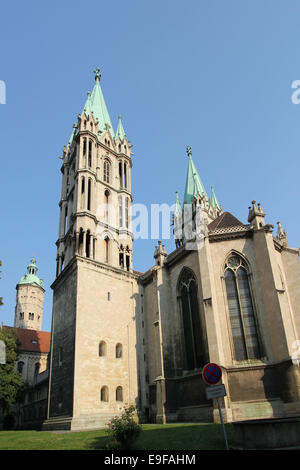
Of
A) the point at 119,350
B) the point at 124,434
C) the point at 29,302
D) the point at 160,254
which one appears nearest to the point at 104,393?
the point at 119,350

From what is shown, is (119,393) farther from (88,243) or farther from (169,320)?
(88,243)

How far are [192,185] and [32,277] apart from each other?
46604 millimetres

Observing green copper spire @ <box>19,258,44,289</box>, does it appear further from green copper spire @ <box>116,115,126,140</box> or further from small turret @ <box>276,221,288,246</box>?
small turret @ <box>276,221,288,246</box>

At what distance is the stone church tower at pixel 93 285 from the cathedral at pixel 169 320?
99mm

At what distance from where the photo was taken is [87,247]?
1255 inches

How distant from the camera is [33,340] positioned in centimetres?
5962

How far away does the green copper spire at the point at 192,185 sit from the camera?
49156mm

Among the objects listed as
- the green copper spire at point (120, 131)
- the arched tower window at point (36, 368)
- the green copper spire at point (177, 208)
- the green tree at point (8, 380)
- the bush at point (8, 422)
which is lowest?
the bush at point (8, 422)

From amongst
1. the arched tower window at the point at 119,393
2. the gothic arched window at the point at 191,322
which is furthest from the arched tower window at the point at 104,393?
the gothic arched window at the point at 191,322

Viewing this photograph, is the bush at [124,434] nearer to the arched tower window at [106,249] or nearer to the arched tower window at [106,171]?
the arched tower window at [106,249]
